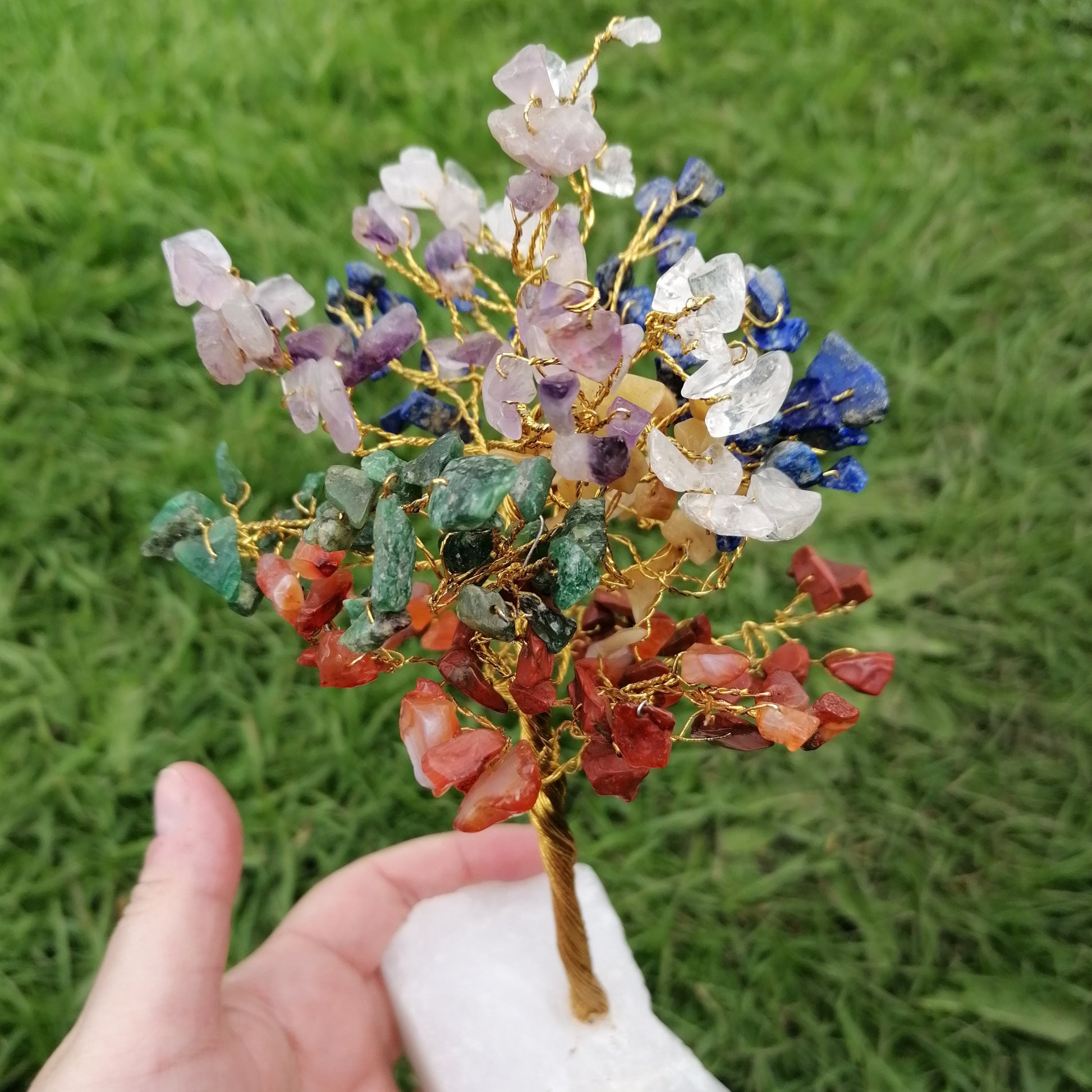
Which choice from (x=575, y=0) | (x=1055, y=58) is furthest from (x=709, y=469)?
(x=1055, y=58)

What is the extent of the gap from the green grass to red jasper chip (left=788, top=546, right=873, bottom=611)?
68cm

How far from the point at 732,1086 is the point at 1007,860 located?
474 millimetres

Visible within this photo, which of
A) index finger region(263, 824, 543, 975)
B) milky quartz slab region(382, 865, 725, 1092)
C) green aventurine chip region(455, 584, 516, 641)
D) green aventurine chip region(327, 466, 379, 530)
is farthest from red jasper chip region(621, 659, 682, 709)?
index finger region(263, 824, 543, 975)

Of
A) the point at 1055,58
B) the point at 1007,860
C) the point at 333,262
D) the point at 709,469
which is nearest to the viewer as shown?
the point at 709,469

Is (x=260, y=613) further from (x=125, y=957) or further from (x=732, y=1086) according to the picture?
(x=732, y=1086)

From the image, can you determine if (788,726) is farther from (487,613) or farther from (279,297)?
(279,297)

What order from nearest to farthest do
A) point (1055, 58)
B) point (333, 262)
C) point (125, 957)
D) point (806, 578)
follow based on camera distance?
1. point (806, 578)
2. point (125, 957)
3. point (333, 262)
4. point (1055, 58)

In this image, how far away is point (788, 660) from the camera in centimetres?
68

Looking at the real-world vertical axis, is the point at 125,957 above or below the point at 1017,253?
below

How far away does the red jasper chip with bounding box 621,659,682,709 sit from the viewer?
641 millimetres

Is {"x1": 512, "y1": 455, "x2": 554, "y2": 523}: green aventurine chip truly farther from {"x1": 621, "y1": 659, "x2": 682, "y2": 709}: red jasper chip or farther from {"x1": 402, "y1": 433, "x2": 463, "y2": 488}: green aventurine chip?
{"x1": 621, "y1": 659, "x2": 682, "y2": 709}: red jasper chip

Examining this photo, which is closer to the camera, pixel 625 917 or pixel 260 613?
pixel 625 917

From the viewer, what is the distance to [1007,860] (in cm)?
129

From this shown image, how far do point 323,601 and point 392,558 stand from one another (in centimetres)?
10
